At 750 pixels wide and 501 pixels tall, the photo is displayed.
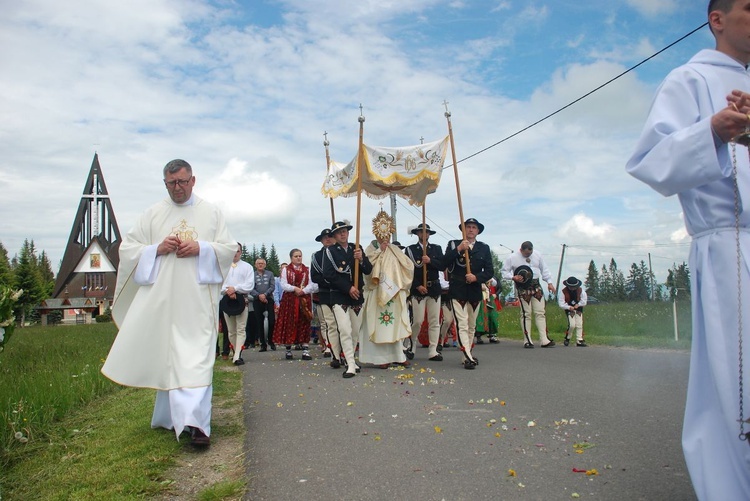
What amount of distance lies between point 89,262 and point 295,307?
9038cm

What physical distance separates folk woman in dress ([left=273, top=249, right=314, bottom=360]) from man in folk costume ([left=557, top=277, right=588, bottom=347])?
18.2 ft

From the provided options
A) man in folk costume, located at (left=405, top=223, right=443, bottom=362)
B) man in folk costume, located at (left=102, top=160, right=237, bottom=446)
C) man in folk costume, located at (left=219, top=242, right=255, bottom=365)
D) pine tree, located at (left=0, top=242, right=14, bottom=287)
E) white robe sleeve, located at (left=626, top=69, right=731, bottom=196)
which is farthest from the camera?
man in folk costume, located at (left=219, top=242, right=255, bottom=365)

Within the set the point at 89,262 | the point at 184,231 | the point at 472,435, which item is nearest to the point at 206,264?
the point at 184,231

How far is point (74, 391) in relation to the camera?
743 cm

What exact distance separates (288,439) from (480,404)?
7.29 feet

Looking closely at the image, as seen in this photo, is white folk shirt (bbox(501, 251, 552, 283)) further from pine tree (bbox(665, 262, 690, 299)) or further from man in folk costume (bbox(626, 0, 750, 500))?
man in folk costume (bbox(626, 0, 750, 500))

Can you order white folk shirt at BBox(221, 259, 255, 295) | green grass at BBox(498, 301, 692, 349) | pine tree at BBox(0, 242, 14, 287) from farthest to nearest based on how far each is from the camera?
1. green grass at BBox(498, 301, 692, 349)
2. white folk shirt at BBox(221, 259, 255, 295)
3. pine tree at BBox(0, 242, 14, 287)

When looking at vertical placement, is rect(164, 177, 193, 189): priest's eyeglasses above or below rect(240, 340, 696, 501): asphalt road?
above

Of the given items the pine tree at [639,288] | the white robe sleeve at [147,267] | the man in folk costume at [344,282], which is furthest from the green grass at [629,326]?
the white robe sleeve at [147,267]

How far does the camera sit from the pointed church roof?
97.6 meters

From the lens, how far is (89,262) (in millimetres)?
94625

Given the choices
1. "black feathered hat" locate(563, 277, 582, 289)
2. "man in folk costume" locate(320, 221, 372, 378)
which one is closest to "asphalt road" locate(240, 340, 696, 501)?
"man in folk costume" locate(320, 221, 372, 378)

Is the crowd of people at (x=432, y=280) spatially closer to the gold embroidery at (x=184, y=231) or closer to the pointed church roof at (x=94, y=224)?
the gold embroidery at (x=184, y=231)

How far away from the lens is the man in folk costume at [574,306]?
13633 millimetres
